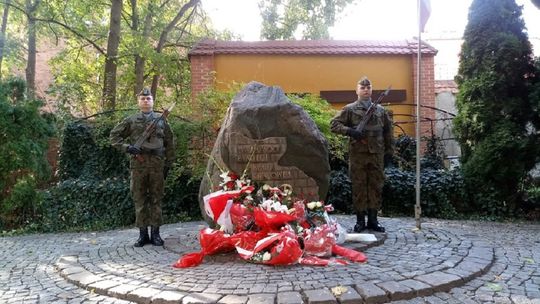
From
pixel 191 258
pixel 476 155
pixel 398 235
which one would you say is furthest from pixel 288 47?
pixel 191 258

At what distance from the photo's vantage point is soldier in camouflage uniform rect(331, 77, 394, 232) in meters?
5.75

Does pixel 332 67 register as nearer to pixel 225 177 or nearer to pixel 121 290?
pixel 225 177

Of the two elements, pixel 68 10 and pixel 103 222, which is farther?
pixel 68 10

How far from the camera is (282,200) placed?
5.11 m

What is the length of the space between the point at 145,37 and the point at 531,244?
1190 cm

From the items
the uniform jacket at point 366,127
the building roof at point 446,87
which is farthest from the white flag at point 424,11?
the building roof at point 446,87

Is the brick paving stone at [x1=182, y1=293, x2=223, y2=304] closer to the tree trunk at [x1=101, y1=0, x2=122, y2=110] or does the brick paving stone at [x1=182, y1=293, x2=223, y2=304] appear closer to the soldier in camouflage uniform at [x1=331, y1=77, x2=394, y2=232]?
the soldier in camouflage uniform at [x1=331, y1=77, x2=394, y2=232]

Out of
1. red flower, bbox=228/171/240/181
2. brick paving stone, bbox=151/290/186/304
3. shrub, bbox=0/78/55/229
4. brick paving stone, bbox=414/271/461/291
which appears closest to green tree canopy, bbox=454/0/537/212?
brick paving stone, bbox=414/271/461/291

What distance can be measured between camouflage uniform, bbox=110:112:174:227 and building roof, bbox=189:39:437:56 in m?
6.71

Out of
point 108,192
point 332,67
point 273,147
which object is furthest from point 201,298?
point 332,67

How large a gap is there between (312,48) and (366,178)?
7.48 metres

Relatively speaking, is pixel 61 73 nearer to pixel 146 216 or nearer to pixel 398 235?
pixel 146 216

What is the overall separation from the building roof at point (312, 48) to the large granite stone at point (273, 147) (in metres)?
7.02

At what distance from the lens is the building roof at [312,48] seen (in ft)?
40.4
